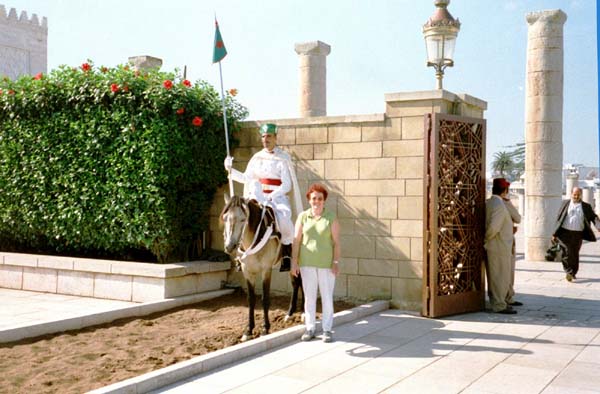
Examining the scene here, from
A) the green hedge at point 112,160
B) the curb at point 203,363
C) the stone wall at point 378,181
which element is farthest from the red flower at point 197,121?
the curb at point 203,363

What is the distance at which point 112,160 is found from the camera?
9.12 meters

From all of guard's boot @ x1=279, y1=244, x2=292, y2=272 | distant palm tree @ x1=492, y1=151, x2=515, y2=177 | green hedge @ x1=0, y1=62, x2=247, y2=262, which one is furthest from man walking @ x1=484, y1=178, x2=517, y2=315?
distant palm tree @ x1=492, y1=151, x2=515, y2=177

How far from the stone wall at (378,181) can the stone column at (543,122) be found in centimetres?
709

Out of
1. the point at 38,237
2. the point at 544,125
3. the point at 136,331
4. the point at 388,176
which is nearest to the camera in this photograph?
the point at 136,331

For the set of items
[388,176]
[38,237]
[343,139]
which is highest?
[343,139]

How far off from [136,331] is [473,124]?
5.23 metres

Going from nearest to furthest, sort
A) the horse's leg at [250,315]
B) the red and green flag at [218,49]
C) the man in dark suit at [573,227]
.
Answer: the horse's leg at [250,315], the red and green flag at [218,49], the man in dark suit at [573,227]

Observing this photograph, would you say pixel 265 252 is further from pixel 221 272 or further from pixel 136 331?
pixel 221 272

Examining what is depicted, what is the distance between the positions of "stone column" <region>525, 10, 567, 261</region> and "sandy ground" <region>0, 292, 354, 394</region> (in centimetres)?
899

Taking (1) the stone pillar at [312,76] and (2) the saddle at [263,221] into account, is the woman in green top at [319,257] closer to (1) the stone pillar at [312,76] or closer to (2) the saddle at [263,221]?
(2) the saddle at [263,221]

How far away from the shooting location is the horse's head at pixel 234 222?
617cm

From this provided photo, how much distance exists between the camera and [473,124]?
8.53 meters

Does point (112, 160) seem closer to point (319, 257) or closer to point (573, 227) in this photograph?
point (319, 257)

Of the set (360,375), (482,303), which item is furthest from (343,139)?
(360,375)
